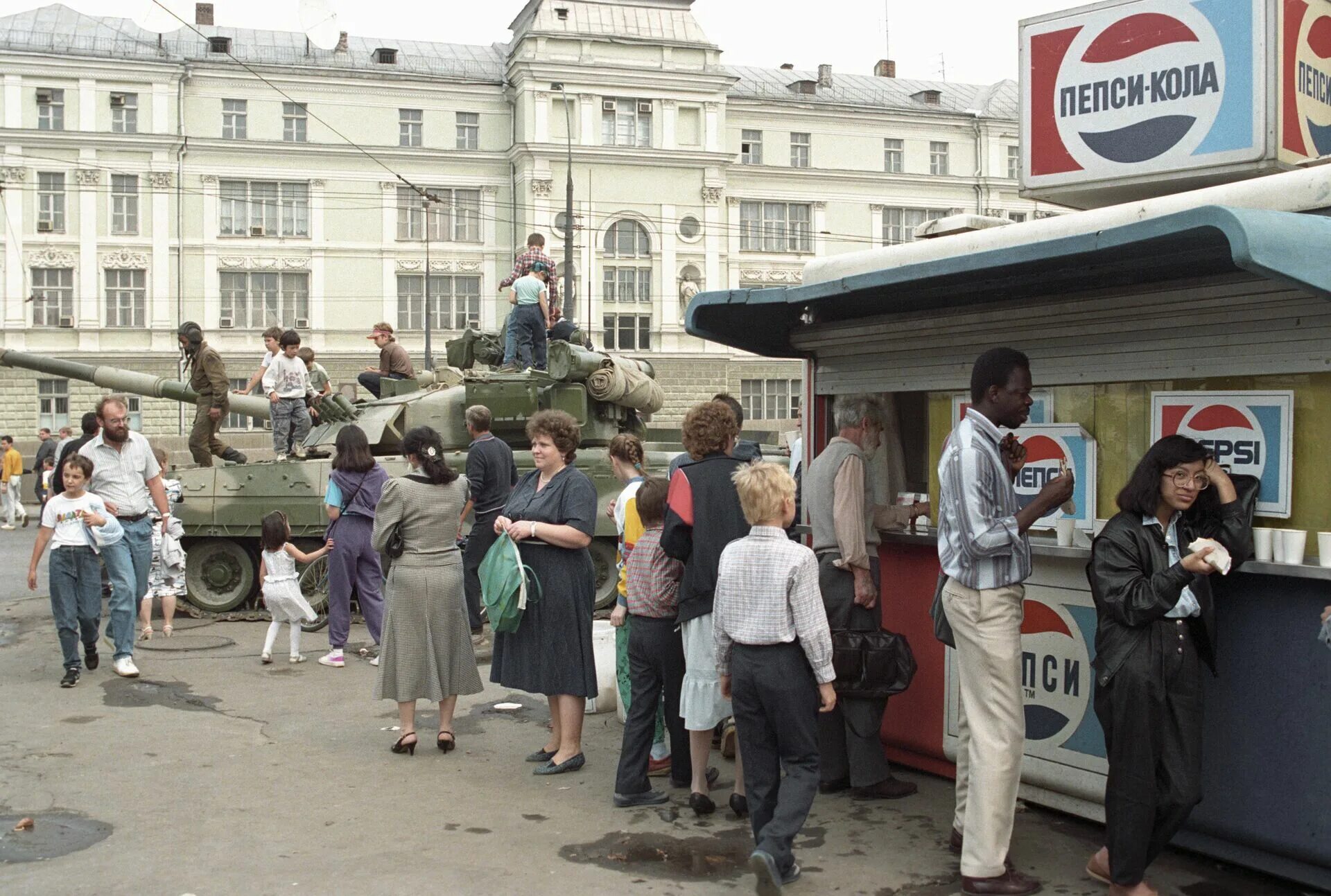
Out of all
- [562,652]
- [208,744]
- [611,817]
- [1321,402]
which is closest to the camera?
[1321,402]

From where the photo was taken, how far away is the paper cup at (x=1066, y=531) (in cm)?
608

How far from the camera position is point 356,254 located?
49062 mm

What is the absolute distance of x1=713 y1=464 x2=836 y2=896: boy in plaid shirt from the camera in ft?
17.6

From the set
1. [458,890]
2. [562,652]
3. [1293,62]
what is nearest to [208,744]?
[562,652]

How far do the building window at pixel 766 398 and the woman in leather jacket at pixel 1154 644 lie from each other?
157ft

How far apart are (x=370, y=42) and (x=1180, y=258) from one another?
50.1 metres

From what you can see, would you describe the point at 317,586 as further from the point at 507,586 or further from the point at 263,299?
the point at 263,299

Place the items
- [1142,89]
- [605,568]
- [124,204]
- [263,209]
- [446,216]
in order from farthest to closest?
[446,216], [263,209], [124,204], [605,568], [1142,89]

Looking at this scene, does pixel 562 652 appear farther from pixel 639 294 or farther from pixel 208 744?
pixel 639 294

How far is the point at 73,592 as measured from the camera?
9.61 m

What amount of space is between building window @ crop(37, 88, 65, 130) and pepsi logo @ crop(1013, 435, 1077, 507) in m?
46.1

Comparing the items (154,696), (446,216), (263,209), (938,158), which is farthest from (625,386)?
(938,158)

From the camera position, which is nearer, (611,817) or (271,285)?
(611,817)

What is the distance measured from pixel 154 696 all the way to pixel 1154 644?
21.9 ft
